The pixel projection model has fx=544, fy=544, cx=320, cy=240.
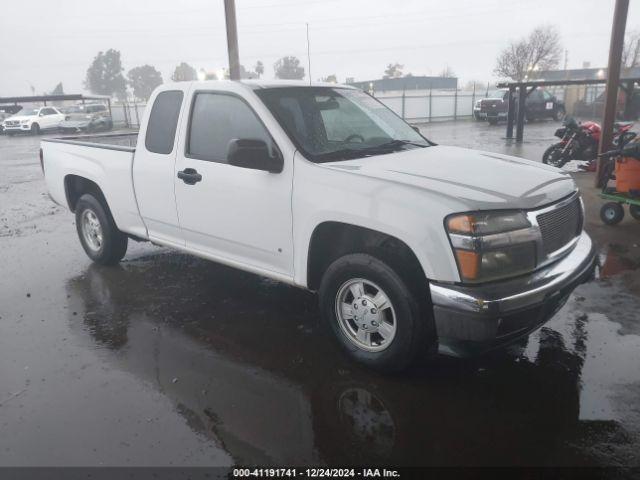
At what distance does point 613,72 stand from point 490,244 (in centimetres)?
744

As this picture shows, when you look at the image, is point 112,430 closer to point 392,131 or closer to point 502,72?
point 392,131

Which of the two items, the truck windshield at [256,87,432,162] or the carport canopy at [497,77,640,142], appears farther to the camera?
the carport canopy at [497,77,640,142]

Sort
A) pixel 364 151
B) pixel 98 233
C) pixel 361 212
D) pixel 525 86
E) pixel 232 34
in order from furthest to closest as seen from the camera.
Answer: pixel 525 86, pixel 232 34, pixel 98 233, pixel 364 151, pixel 361 212

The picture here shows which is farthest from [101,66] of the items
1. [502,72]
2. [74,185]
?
[74,185]

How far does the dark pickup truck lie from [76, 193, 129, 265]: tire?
2412 centimetres

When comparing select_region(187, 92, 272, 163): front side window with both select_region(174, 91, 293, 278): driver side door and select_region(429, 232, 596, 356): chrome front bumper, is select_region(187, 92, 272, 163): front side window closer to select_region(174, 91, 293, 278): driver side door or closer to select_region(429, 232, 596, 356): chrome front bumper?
select_region(174, 91, 293, 278): driver side door

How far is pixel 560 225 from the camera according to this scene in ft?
11.7

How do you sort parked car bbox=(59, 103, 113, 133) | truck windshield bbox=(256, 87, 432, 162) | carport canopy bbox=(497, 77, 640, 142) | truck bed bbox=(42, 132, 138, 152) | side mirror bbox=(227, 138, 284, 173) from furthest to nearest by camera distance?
1. parked car bbox=(59, 103, 113, 133)
2. carport canopy bbox=(497, 77, 640, 142)
3. truck bed bbox=(42, 132, 138, 152)
4. truck windshield bbox=(256, 87, 432, 162)
5. side mirror bbox=(227, 138, 284, 173)

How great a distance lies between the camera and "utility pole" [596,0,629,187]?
8.41m

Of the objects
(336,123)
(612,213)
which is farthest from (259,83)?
(612,213)

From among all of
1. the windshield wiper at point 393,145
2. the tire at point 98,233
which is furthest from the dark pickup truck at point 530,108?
the tire at point 98,233

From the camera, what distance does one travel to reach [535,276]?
10.5ft

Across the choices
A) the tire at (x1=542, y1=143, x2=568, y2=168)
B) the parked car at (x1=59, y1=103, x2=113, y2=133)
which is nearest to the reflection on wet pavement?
the tire at (x1=542, y1=143, x2=568, y2=168)

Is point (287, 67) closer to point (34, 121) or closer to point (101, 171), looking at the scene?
point (34, 121)
